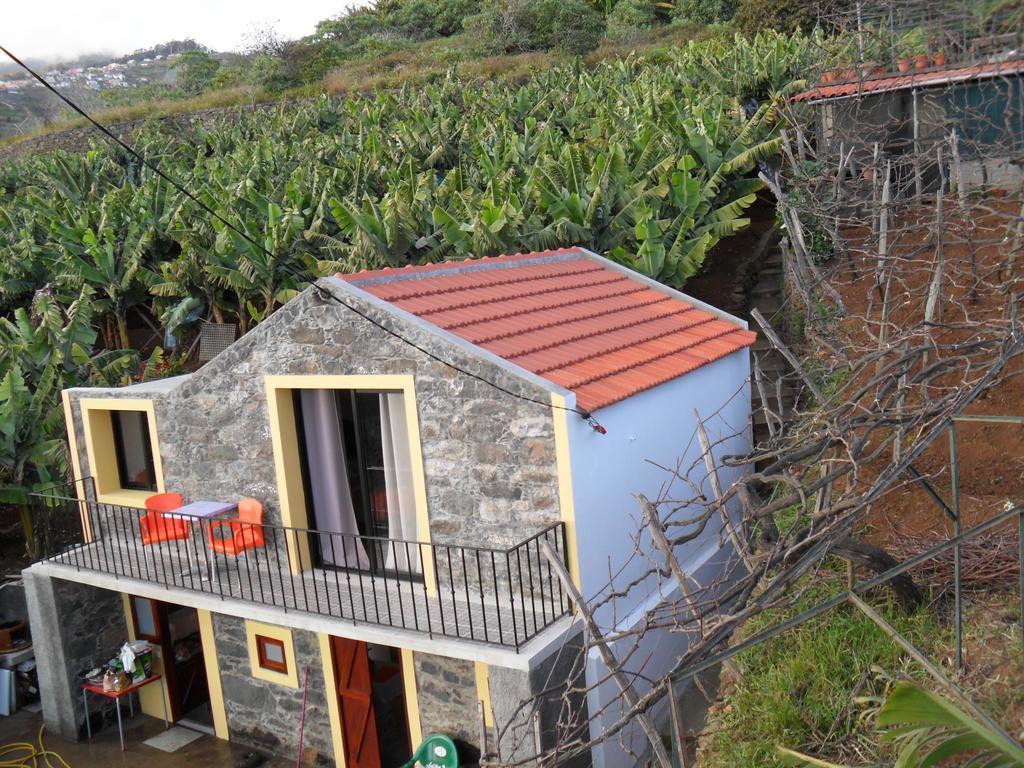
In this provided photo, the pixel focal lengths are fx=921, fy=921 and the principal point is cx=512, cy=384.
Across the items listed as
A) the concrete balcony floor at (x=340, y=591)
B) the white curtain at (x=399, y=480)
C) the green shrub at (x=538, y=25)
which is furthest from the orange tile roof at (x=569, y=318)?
the green shrub at (x=538, y=25)

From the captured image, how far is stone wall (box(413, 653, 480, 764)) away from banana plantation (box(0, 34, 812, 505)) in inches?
168

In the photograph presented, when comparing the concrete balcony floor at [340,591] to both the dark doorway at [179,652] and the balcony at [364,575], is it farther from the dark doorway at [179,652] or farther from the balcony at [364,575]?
the dark doorway at [179,652]

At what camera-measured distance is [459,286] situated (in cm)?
1062

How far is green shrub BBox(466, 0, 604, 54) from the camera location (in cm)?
→ 3962

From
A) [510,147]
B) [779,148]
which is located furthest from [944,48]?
[510,147]

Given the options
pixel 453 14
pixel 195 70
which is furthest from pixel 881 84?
pixel 195 70

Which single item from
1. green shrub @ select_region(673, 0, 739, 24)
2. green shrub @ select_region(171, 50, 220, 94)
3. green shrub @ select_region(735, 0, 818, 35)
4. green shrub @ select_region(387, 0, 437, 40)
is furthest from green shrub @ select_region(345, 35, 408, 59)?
green shrub @ select_region(735, 0, 818, 35)

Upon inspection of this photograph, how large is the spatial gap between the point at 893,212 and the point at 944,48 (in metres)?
7.26

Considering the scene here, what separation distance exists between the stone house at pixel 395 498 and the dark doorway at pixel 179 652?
32 millimetres

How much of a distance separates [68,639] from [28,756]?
4.98 ft

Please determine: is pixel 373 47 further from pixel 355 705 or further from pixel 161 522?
pixel 355 705

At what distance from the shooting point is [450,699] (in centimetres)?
941

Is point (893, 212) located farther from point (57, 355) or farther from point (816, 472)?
point (57, 355)

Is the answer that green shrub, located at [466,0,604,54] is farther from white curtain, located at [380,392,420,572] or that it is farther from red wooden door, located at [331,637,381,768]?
red wooden door, located at [331,637,381,768]
